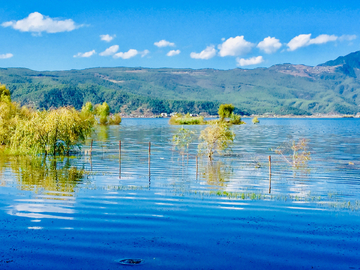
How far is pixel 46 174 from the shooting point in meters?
29.7

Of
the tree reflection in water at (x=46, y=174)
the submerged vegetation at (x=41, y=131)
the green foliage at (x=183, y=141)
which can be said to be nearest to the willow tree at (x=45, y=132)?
the submerged vegetation at (x=41, y=131)

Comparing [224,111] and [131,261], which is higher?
[224,111]

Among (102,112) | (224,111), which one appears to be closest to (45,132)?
(224,111)

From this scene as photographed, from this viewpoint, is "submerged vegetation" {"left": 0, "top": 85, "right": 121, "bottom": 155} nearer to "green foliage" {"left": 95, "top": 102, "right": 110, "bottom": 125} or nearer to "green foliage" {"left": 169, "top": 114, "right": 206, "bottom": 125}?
"green foliage" {"left": 95, "top": 102, "right": 110, "bottom": 125}

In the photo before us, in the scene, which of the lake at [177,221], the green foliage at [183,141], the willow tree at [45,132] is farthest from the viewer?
the green foliage at [183,141]

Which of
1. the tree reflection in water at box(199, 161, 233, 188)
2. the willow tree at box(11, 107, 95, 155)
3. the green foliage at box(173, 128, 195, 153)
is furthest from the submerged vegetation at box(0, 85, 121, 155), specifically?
the tree reflection in water at box(199, 161, 233, 188)

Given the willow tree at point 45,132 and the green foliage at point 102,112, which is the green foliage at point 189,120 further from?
the willow tree at point 45,132

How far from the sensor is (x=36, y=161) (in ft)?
127

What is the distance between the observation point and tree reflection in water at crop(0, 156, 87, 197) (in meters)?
23.7

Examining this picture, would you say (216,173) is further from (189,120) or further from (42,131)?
(189,120)

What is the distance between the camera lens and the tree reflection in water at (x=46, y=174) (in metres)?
23.7

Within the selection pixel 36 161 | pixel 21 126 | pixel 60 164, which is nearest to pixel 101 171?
pixel 60 164

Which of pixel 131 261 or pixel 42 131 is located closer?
pixel 131 261

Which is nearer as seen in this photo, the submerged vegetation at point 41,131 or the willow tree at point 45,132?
the willow tree at point 45,132
